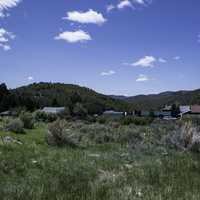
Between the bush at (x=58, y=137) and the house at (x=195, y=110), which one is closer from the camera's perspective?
the bush at (x=58, y=137)

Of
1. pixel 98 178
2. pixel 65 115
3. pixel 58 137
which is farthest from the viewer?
pixel 65 115

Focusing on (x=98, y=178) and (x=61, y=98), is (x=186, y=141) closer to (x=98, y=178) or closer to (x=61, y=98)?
(x=98, y=178)

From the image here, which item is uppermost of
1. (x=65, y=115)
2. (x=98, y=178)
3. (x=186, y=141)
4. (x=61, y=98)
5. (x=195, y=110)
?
(x=61, y=98)

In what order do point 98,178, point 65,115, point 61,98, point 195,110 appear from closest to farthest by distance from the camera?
point 98,178, point 65,115, point 195,110, point 61,98

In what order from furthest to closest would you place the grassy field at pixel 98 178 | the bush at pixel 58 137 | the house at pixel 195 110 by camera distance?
the house at pixel 195 110 < the bush at pixel 58 137 < the grassy field at pixel 98 178

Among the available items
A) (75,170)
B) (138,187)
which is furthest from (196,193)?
(75,170)

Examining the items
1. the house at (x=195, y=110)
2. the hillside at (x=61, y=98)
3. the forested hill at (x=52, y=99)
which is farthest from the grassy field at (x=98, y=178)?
the house at (x=195, y=110)

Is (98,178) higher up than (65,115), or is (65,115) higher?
(65,115)

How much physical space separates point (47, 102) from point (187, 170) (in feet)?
459

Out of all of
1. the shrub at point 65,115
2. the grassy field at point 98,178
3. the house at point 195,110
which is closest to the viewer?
the grassy field at point 98,178

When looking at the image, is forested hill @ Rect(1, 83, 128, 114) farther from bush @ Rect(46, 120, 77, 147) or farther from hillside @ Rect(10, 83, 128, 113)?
bush @ Rect(46, 120, 77, 147)

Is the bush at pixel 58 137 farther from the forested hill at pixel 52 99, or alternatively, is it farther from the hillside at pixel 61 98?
the hillside at pixel 61 98

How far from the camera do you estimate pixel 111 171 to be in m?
9.61

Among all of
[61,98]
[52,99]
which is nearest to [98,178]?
[52,99]
